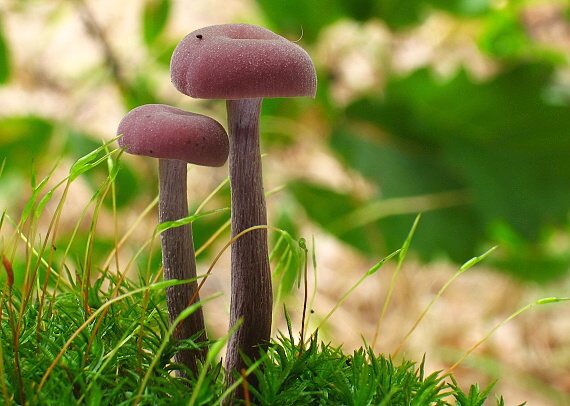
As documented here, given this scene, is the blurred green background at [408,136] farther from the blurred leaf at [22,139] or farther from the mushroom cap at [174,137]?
the mushroom cap at [174,137]

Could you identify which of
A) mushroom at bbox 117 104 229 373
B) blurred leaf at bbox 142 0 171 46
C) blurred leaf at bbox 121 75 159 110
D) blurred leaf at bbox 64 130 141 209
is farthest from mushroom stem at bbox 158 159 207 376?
blurred leaf at bbox 142 0 171 46

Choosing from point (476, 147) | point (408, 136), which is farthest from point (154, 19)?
point (476, 147)

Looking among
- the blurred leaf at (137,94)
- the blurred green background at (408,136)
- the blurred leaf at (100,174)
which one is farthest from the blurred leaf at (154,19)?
the blurred leaf at (100,174)

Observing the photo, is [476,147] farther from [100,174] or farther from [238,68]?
[238,68]

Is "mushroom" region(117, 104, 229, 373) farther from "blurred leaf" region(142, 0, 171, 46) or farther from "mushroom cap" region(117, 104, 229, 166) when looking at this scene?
"blurred leaf" region(142, 0, 171, 46)

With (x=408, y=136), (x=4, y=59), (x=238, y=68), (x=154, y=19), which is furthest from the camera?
(x=408, y=136)
